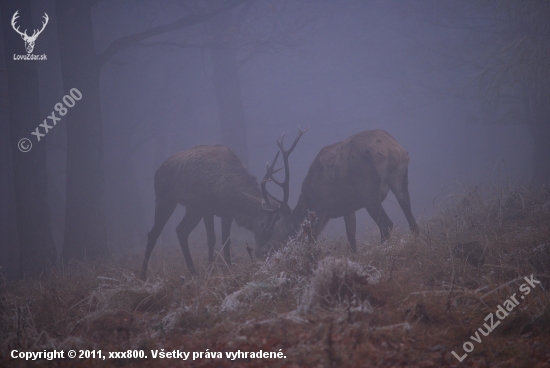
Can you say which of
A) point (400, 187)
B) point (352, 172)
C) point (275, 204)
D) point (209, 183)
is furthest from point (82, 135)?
point (400, 187)

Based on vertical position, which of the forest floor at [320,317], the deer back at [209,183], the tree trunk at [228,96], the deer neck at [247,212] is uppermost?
the tree trunk at [228,96]

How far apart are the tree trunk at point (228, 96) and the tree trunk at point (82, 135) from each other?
18.6 ft

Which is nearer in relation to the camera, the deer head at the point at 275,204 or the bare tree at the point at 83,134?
the deer head at the point at 275,204

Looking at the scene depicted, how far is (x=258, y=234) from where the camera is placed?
763cm

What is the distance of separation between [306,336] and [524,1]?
1168cm

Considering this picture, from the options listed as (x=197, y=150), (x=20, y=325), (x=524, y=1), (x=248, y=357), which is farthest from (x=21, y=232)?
(x=524, y=1)

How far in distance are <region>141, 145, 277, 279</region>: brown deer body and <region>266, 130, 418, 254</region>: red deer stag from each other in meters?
0.55

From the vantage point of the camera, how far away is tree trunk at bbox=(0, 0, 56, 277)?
877cm

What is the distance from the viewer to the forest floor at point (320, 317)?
108 inches

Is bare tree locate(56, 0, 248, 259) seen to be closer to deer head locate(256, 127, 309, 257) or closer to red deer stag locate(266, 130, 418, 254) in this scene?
deer head locate(256, 127, 309, 257)

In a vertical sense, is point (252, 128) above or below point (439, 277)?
above

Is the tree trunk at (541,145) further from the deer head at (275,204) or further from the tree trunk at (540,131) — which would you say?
the deer head at (275,204)

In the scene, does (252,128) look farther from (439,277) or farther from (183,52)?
(439,277)

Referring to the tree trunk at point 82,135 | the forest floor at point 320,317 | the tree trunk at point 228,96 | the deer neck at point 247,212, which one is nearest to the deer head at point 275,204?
the deer neck at point 247,212
